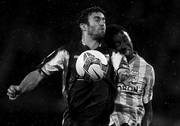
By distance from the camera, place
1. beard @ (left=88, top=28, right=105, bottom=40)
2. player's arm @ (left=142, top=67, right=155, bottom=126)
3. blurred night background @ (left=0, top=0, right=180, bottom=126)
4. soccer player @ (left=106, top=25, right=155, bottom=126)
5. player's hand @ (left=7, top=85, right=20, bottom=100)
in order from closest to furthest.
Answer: player's hand @ (left=7, top=85, right=20, bottom=100) → beard @ (left=88, top=28, right=105, bottom=40) → soccer player @ (left=106, top=25, right=155, bottom=126) → player's arm @ (left=142, top=67, right=155, bottom=126) → blurred night background @ (left=0, top=0, right=180, bottom=126)

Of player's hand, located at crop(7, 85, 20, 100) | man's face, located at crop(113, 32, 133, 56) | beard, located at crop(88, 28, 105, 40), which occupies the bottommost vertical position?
player's hand, located at crop(7, 85, 20, 100)

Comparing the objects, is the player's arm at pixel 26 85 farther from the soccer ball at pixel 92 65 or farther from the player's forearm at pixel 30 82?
the soccer ball at pixel 92 65

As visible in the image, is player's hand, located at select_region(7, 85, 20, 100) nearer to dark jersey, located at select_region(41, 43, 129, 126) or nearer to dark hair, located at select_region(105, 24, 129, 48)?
dark jersey, located at select_region(41, 43, 129, 126)

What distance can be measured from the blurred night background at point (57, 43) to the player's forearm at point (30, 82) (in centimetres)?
218

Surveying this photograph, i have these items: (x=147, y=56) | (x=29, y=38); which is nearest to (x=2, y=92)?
(x=29, y=38)

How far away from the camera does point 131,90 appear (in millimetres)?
4539


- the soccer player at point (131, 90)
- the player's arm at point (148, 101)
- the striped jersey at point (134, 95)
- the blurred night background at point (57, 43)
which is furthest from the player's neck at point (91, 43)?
the blurred night background at point (57, 43)

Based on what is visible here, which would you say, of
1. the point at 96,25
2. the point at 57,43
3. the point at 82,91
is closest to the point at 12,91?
the point at 82,91

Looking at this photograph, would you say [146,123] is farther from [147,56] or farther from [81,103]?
[147,56]

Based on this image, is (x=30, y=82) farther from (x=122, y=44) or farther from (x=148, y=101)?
(x=148, y=101)

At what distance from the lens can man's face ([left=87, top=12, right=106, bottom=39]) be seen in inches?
155

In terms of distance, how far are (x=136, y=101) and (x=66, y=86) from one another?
895mm

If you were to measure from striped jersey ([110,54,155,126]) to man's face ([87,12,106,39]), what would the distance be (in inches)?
24.2

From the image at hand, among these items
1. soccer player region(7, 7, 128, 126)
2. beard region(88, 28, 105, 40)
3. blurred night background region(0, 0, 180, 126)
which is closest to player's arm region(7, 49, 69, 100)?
soccer player region(7, 7, 128, 126)
